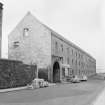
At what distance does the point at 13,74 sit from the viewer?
24.0 meters

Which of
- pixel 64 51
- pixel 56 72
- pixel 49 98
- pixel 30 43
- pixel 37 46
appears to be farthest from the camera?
pixel 64 51

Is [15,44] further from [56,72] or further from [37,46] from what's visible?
[56,72]

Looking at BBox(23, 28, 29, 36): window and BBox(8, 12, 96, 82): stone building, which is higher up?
BBox(23, 28, 29, 36): window

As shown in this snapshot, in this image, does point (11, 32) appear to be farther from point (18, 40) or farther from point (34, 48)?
point (34, 48)

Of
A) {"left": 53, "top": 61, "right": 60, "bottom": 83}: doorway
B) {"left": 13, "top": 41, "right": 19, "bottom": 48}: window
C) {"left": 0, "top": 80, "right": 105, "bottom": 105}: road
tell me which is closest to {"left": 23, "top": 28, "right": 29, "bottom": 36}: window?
{"left": 13, "top": 41, "right": 19, "bottom": 48}: window

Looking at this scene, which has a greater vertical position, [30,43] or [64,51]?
[30,43]

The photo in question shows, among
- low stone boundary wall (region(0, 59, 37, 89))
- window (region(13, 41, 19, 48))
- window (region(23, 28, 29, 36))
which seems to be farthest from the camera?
window (region(13, 41, 19, 48))

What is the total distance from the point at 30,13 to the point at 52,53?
9285 millimetres

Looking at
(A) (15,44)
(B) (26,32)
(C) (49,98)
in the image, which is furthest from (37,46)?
(C) (49,98)

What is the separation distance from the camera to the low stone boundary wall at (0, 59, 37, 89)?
21.8 metres

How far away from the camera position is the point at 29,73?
2858 cm

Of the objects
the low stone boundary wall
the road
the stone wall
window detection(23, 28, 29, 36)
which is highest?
window detection(23, 28, 29, 36)

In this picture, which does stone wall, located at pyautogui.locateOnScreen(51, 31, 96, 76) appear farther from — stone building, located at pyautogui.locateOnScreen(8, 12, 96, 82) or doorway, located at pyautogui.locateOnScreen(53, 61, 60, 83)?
doorway, located at pyautogui.locateOnScreen(53, 61, 60, 83)

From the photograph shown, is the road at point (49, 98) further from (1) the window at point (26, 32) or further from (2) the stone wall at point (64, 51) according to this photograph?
(1) the window at point (26, 32)
